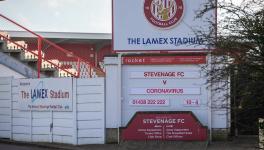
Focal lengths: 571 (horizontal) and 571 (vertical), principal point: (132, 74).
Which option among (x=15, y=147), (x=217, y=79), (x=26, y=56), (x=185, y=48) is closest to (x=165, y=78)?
(x=185, y=48)

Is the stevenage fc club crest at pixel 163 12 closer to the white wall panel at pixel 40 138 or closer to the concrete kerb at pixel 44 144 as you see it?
the concrete kerb at pixel 44 144

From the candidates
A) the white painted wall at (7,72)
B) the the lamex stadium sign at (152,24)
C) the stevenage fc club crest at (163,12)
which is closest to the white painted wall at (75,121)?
the the lamex stadium sign at (152,24)

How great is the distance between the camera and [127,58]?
16.6m

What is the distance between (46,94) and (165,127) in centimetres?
412

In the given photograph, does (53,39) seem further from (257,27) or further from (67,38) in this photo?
(257,27)

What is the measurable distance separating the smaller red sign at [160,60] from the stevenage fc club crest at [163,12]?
0.92 m

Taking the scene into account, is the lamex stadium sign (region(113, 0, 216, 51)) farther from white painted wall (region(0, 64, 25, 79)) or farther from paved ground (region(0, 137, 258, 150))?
white painted wall (region(0, 64, 25, 79))

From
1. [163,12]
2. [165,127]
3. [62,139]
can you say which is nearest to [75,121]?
[62,139]

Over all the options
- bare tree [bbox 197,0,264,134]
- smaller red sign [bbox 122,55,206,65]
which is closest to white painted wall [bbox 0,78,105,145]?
smaller red sign [bbox 122,55,206,65]

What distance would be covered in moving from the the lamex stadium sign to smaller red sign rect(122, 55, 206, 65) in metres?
0.26

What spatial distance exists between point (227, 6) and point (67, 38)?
2307 cm

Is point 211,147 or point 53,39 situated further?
point 53,39

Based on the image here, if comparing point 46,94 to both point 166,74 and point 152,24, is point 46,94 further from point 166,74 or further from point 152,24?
point 152,24

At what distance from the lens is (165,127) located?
16.1 meters
